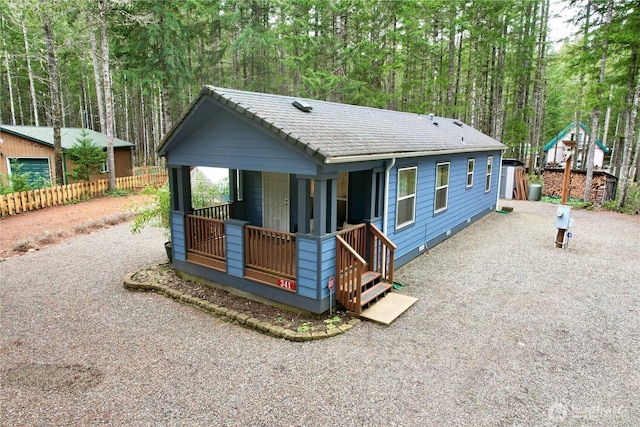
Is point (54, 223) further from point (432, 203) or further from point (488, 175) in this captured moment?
point (488, 175)

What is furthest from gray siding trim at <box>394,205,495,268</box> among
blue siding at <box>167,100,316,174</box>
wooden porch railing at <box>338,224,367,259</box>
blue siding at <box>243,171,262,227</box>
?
blue siding at <box>167,100,316,174</box>

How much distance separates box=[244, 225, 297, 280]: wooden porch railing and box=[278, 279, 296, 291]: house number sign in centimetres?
7

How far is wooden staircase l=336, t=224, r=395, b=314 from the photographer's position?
581 centimetres

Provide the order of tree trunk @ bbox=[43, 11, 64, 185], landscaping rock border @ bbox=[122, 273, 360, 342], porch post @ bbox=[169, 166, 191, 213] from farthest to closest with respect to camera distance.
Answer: tree trunk @ bbox=[43, 11, 64, 185], porch post @ bbox=[169, 166, 191, 213], landscaping rock border @ bbox=[122, 273, 360, 342]

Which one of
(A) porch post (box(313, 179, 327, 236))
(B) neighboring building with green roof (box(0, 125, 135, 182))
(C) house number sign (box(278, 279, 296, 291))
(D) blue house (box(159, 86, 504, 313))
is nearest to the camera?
(A) porch post (box(313, 179, 327, 236))

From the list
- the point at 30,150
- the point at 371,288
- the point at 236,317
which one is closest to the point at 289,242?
the point at 236,317

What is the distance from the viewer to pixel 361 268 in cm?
569

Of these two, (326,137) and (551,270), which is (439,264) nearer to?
(551,270)

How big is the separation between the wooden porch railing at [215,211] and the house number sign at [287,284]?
276cm

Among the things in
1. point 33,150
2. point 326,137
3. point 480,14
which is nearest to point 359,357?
point 326,137

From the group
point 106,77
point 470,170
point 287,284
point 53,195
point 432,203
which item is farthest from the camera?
point 106,77

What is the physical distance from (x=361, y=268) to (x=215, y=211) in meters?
3.84

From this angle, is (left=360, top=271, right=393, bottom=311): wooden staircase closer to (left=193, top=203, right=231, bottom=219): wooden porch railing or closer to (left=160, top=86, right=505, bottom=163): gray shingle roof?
(left=160, top=86, right=505, bottom=163): gray shingle roof

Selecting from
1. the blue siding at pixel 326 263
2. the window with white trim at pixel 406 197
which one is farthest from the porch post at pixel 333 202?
the window with white trim at pixel 406 197
